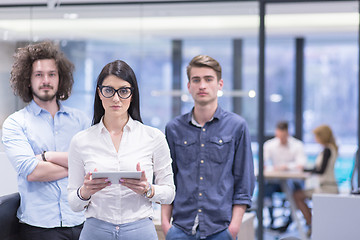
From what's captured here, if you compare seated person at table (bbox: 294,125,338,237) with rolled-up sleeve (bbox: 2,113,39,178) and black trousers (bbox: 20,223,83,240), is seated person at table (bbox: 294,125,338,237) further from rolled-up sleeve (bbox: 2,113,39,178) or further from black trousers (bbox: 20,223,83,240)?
rolled-up sleeve (bbox: 2,113,39,178)

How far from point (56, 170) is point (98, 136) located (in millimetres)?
734

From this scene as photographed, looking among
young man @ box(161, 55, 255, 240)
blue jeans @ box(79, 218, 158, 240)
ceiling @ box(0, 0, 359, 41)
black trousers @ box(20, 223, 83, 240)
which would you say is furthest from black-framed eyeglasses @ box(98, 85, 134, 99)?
ceiling @ box(0, 0, 359, 41)

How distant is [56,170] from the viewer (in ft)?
8.68

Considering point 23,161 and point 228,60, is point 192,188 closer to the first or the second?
point 23,161

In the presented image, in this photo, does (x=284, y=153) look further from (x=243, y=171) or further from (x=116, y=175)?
(x=116, y=175)

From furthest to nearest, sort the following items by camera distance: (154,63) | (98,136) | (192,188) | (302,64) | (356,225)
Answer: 1. (302,64)
2. (154,63)
3. (356,225)
4. (192,188)
5. (98,136)

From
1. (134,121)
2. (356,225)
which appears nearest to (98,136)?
(134,121)

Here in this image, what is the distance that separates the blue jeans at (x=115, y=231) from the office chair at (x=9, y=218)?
3.07 feet

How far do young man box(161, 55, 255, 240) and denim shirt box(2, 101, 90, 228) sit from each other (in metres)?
0.62

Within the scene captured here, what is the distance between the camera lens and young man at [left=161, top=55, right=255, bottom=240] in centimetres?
254

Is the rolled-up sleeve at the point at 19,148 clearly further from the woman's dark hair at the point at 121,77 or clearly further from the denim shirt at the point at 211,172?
the denim shirt at the point at 211,172

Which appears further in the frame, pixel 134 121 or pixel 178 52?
pixel 178 52

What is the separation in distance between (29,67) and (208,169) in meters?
1.25

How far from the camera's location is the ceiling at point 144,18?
174 inches
